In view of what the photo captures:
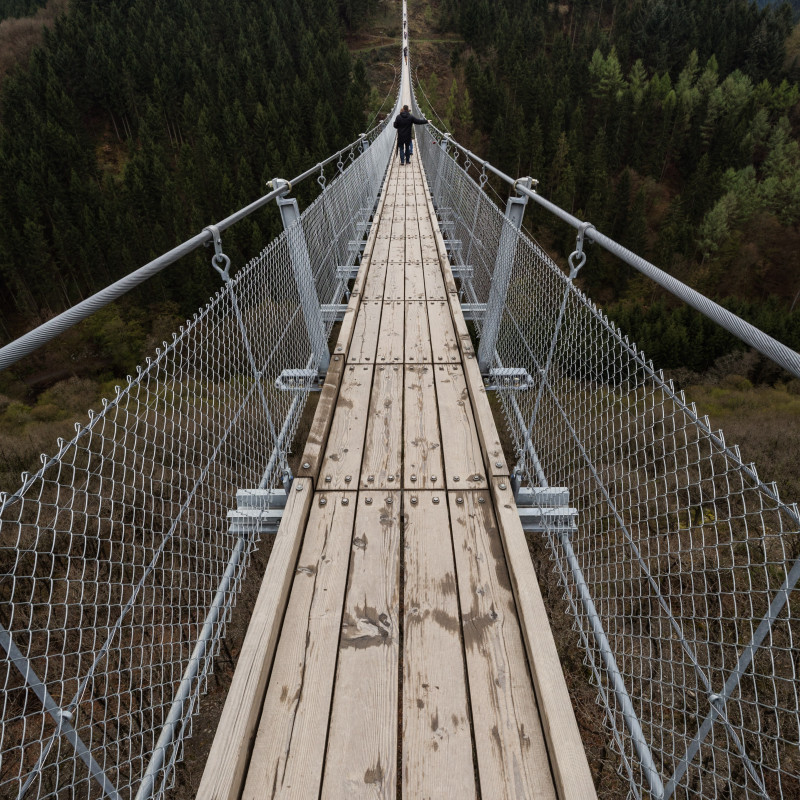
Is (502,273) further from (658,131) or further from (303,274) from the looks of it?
(658,131)

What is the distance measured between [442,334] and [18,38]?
54.9 metres

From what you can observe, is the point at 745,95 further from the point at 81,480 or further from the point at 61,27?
the point at 61,27

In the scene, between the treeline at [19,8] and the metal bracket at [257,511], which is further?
the treeline at [19,8]

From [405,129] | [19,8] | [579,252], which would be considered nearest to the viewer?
[579,252]

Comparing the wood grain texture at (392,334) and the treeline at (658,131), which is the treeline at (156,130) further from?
the wood grain texture at (392,334)

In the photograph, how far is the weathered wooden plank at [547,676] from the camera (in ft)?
4.02

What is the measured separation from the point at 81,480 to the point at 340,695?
614 centimetres

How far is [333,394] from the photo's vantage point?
2.70m

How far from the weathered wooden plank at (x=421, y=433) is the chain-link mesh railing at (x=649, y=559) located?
43 cm

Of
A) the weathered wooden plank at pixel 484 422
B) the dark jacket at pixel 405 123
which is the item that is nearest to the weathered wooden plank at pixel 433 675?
the weathered wooden plank at pixel 484 422

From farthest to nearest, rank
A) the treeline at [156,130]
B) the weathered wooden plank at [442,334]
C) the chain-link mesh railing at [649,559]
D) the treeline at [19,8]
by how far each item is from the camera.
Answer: the treeline at [19,8] < the treeline at [156,130] < the weathered wooden plank at [442,334] < the chain-link mesh railing at [649,559]

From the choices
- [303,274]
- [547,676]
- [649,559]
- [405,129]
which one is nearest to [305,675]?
[547,676]

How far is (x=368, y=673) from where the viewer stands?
58.2 inches

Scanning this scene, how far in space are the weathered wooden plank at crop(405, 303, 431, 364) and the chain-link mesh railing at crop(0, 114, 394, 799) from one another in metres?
0.65
